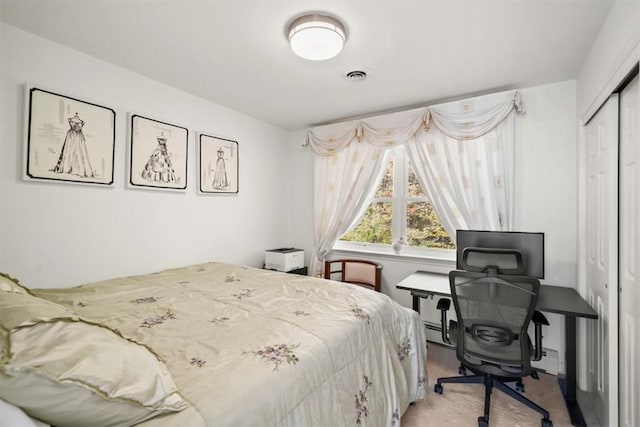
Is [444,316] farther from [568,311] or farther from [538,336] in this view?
[568,311]

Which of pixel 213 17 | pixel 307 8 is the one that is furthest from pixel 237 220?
pixel 307 8

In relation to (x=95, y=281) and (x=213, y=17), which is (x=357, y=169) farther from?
(x=95, y=281)

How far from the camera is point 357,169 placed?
337cm

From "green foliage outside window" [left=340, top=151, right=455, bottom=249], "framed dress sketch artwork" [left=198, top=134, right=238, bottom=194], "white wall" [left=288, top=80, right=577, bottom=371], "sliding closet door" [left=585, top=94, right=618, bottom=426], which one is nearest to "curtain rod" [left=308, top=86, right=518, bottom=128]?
"white wall" [left=288, top=80, right=577, bottom=371]

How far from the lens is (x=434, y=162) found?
9.52 feet

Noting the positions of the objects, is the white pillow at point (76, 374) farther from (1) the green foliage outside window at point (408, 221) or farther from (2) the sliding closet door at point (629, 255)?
(1) the green foliage outside window at point (408, 221)

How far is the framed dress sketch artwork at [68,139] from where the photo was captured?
1.85 meters

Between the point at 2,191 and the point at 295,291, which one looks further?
the point at 295,291

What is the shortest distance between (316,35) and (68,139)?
1.86 m

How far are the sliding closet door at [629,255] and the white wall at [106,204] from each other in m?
3.14

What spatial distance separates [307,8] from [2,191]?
2.16m

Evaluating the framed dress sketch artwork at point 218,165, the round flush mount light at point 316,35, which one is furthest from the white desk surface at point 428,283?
the framed dress sketch artwork at point 218,165

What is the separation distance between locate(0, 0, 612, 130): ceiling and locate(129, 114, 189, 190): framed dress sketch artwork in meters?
0.43

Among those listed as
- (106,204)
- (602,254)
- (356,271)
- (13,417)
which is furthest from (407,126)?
(13,417)
